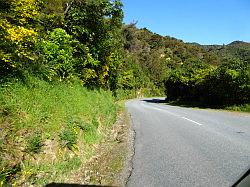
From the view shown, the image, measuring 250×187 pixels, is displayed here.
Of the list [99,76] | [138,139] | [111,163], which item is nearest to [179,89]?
[99,76]

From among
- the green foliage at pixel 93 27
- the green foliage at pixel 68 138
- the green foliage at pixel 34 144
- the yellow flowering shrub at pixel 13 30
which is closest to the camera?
the green foliage at pixel 34 144

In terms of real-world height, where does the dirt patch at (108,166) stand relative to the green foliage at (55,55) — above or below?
below

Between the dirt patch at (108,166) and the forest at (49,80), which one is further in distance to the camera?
the dirt patch at (108,166)

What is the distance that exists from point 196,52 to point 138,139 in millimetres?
139768

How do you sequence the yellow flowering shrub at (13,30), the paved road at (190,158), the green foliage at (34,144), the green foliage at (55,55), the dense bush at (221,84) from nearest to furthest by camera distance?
1. the green foliage at (34,144)
2. the paved road at (190,158)
3. the yellow flowering shrub at (13,30)
4. the green foliage at (55,55)
5. the dense bush at (221,84)

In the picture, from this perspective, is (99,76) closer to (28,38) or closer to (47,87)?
(47,87)

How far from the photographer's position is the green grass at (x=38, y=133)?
706 cm

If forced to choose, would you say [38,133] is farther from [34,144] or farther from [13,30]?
[13,30]

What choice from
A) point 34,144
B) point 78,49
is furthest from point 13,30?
point 78,49

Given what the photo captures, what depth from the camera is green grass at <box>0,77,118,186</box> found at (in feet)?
23.2

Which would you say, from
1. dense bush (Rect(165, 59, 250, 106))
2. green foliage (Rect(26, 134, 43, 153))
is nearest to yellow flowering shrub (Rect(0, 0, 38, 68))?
green foliage (Rect(26, 134, 43, 153))

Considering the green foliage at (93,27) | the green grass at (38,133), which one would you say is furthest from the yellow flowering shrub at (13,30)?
the green foliage at (93,27)

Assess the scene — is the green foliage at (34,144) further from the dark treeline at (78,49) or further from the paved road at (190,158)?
the paved road at (190,158)

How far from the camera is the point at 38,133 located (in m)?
8.24
